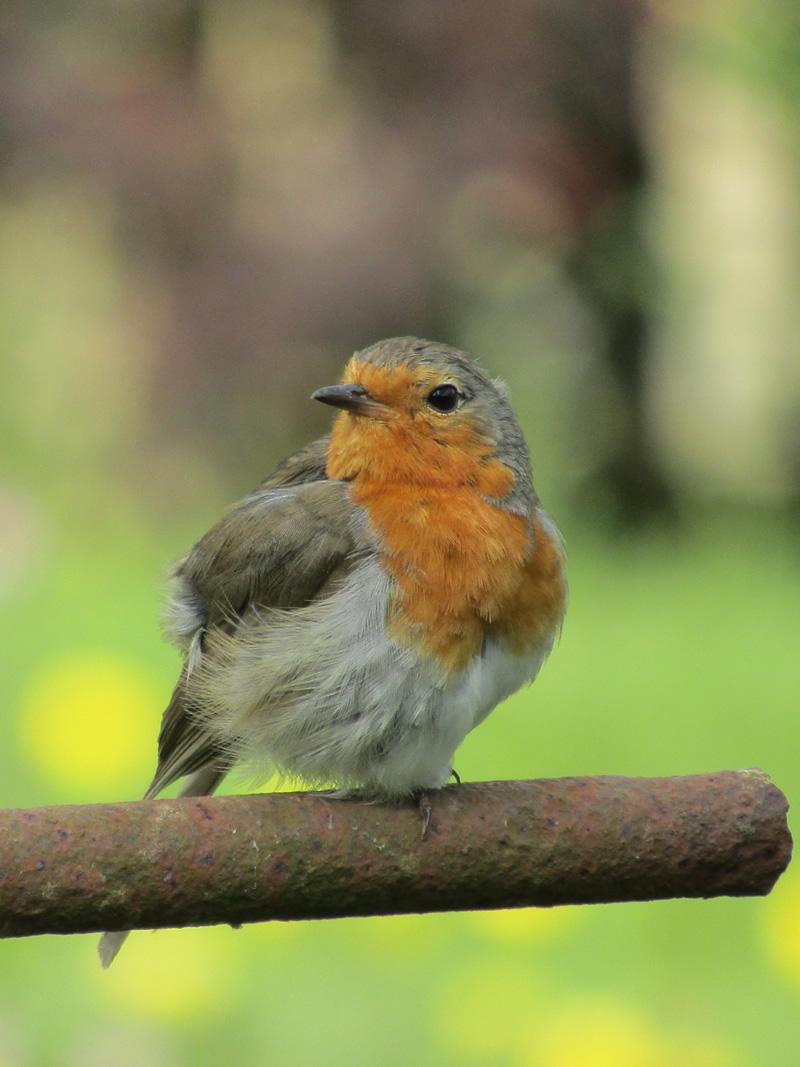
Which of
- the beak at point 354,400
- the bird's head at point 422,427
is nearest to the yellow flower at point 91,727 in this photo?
the bird's head at point 422,427

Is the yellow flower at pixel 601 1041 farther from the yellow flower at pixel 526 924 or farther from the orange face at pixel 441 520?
the orange face at pixel 441 520

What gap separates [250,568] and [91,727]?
1488 millimetres

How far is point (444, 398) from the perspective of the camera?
10.3 ft

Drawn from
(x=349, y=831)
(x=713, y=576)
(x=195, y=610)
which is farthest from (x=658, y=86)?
(x=349, y=831)

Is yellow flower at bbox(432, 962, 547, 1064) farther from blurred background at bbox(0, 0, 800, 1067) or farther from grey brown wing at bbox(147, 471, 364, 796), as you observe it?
blurred background at bbox(0, 0, 800, 1067)

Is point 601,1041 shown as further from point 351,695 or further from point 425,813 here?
point 425,813

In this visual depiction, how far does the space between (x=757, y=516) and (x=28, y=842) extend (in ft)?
20.2

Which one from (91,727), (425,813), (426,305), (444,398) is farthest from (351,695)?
(426,305)

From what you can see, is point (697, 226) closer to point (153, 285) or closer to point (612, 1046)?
point (153, 285)

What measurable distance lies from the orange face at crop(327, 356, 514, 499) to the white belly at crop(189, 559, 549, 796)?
0.21 metres

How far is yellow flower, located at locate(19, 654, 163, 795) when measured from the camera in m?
4.29

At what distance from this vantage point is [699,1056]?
3365 mm

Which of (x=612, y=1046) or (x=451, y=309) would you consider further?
(x=451, y=309)

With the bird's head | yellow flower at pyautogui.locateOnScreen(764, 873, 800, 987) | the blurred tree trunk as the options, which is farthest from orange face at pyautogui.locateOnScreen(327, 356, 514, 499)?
the blurred tree trunk
